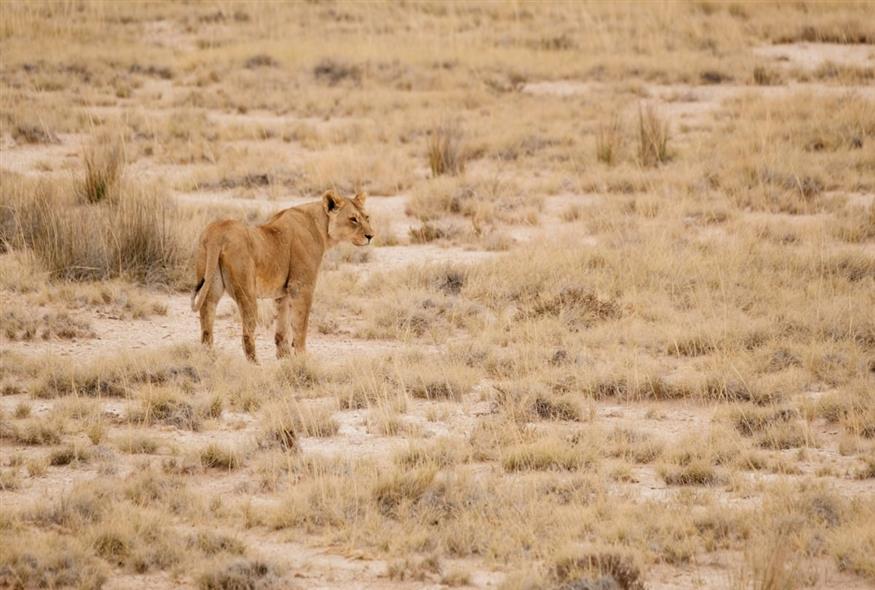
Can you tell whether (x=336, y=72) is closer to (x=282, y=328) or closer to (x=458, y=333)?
(x=458, y=333)

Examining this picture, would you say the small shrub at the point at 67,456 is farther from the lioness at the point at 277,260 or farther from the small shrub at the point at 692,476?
the small shrub at the point at 692,476

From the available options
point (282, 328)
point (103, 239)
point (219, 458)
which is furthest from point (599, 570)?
point (103, 239)

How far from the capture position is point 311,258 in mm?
9711

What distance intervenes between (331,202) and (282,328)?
3.43 ft

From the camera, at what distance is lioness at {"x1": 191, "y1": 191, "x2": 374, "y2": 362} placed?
29.6 feet

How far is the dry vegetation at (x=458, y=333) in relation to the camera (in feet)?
21.3

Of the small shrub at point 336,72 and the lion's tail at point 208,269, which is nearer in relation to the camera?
the lion's tail at point 208,269

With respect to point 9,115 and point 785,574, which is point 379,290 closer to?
point 785,574

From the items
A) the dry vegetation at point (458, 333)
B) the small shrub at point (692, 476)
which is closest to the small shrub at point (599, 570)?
the dry vegetation at point (458, 333)

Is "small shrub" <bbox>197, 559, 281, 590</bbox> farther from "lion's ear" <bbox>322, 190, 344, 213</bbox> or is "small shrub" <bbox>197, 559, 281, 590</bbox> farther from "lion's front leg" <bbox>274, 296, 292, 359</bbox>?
"lion's ear" <bbox>322, 190, 344, 213</bbox>

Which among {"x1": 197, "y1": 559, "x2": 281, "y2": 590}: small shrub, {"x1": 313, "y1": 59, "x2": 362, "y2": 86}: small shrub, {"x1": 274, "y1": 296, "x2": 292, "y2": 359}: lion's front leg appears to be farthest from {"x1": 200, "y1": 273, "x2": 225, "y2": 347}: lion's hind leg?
{"x1": 313, "y1": 59, "x2": 362, "y2": 86}: small shrub

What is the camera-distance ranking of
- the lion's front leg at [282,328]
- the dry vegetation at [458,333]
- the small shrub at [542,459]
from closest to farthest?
the dry vegetation at [458,333] < the small shrub at [542,459] < the lion's front leg at [282,328]

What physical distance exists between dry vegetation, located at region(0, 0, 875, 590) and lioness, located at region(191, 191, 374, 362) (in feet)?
1.37

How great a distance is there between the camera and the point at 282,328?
9.79m
